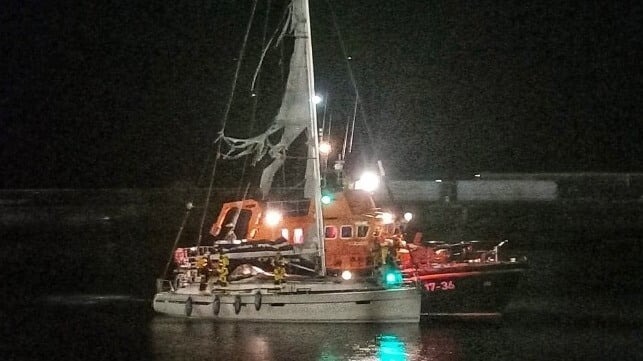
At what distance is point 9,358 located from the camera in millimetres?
24469

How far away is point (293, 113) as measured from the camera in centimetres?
2956

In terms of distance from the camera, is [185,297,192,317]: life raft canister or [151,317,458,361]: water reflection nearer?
[151,317,458,361]: water reflection

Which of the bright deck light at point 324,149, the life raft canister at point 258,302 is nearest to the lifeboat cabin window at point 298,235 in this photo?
the bright deck light at point 324,149

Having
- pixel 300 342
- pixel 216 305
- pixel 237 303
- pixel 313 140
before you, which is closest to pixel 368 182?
pixel 313 140

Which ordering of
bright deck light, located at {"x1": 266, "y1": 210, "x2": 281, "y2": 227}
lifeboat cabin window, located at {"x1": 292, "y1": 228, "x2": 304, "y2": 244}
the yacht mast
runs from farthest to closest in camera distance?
1. bright deck light, located at {"x1": 266, "y1": 210, "x2": 281, "y2": 227}
2. lifeboat cabin window, located at {"x1": 292, "y1": 228, "x2": 304, "y2": 244}
3. the yacht mast

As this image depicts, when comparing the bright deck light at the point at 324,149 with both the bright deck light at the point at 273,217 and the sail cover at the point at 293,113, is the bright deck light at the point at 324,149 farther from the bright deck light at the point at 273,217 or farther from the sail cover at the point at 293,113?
the bright deck light at the point at 273,217

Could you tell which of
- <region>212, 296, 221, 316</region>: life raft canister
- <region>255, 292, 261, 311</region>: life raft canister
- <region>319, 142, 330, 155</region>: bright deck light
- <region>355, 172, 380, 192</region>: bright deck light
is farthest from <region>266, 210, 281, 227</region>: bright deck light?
<region>255, 292, 261, 311</region>: life raft canister

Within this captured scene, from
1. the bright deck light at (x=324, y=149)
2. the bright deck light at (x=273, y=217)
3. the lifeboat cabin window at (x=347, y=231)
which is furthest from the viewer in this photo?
the bright deck light at (x=324, y=149)

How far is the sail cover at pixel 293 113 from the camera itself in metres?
28.8

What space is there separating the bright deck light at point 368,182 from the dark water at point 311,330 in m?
4.73

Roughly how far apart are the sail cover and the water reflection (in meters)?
4.27

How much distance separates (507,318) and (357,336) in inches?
215

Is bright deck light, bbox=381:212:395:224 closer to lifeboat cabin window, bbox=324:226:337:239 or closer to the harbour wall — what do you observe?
lifeboat cabin window, bbox=324:226:337:239

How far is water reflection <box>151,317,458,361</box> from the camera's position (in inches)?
975
